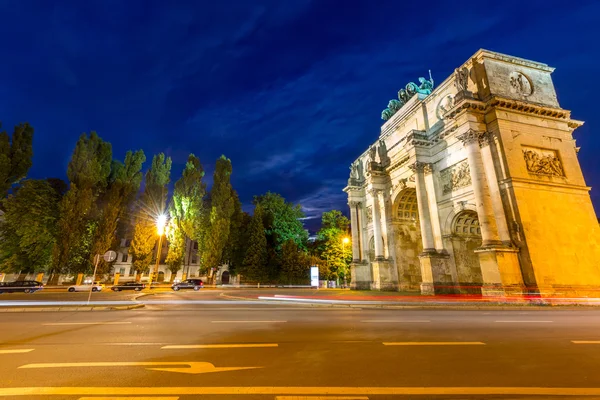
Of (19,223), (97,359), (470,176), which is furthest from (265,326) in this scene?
(19,223)

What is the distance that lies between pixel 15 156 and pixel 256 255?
30.9 meters

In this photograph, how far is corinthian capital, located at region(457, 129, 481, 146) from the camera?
67.3 ft

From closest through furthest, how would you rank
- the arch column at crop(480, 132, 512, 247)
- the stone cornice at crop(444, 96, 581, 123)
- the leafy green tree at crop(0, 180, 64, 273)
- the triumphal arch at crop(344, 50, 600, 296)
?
the triumphal arch at crop(344, 50, 600, 296), the arch column at crop(480, 132, 512, 247), the stone cornice at crop(444, 96, 581, 123), the leafy green tree at crop(0, 180, 64, 273)

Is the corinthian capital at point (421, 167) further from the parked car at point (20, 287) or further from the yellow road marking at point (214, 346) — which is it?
the parked car at point (20, 287)

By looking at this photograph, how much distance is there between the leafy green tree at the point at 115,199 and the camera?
3584 centimetres

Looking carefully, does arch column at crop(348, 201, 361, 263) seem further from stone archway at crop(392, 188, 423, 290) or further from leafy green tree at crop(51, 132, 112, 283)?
leafy green tree at crop(51, 132, 112, 283)

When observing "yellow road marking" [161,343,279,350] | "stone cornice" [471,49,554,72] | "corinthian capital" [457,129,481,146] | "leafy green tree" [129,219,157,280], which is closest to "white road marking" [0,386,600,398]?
"yellow road marking" [161,343,279,350]

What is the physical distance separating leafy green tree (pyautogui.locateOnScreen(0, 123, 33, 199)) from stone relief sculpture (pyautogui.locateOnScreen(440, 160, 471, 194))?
1769 inches

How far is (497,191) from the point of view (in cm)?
1931

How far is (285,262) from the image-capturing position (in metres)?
43.7

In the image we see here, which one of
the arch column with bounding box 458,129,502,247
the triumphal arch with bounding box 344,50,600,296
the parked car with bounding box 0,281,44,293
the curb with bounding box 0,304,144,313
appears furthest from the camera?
the parked car with bounding box 0,281,44,293

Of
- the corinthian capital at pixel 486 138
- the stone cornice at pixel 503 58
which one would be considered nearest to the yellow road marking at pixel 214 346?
the corinthian capital at pixel 486 138

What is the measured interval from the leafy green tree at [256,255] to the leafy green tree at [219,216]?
12.9 ft

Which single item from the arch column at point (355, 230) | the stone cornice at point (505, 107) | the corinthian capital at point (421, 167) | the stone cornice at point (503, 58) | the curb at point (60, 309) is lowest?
the curb at point (60, 309)
